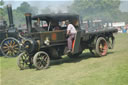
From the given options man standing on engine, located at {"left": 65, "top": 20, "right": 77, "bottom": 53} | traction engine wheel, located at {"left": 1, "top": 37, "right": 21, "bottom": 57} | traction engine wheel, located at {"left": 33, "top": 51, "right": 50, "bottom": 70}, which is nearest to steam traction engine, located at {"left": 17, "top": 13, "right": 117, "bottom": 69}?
traction engine wheel, located at {"left": 33, "top": 51, "right": 50, "bottom": 70}

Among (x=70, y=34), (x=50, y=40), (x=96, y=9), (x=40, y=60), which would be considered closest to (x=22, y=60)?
(x=40, y=60)

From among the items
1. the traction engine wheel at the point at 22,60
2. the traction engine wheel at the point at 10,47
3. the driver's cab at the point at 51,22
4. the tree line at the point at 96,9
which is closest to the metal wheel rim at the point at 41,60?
the traction engine wheel at the point at 22,60

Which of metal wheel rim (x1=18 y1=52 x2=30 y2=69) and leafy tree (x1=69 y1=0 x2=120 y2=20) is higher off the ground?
leafy tree (x1=69 y1=0 x2=120 y2=20)

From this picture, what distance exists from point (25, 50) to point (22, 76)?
1232mm

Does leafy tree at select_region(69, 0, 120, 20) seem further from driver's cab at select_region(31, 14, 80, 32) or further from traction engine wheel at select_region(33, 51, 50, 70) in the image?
traction engine wheel at select_region(33, 51, 50, 70)

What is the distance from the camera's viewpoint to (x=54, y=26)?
7.93m

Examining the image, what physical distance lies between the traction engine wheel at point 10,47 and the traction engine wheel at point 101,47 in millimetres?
4577

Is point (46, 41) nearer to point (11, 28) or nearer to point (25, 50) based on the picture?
point (25, 50)

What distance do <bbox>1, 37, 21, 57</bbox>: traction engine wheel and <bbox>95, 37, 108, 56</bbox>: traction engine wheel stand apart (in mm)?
4577

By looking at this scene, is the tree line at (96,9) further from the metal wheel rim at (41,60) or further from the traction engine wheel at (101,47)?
the metal wheel rim at (41,60)

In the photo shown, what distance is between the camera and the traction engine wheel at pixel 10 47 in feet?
35.9

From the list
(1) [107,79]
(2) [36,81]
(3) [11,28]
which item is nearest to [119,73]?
(1) [107,79]

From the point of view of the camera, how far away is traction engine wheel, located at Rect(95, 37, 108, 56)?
8.76 meters

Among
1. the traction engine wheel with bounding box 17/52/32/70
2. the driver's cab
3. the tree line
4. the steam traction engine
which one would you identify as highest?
the tree line
